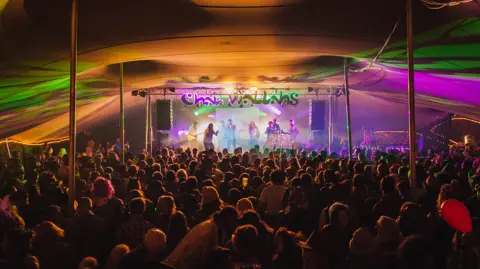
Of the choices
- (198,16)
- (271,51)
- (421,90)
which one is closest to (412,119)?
(198,16)

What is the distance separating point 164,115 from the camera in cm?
2136

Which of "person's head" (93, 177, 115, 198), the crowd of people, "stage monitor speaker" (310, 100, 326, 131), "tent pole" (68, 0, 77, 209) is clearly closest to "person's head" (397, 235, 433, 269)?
the crowd of people

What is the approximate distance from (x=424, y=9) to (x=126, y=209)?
244 inches

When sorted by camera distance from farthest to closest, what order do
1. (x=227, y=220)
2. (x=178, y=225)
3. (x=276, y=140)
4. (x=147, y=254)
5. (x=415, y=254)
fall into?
(x=276, y=140) < (x=227, y=220) < (x=178, y=225) < (x=147, y=254) < (x=415, y=254)

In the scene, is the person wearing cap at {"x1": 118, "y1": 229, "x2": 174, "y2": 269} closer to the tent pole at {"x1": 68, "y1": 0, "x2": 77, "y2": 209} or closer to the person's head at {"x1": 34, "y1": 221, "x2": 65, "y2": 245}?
the person's head at {"x1": 34, "y1": 221, "x2": 65, "y2": 245}

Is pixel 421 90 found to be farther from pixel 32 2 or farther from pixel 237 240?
pixel 237 240

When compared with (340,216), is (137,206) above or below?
above

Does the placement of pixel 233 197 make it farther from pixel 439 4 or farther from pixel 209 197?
pixel 439 4

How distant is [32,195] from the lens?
7156 mm

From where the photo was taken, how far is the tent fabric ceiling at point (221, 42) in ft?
29.1

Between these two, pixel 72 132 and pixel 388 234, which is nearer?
pixel 388 234

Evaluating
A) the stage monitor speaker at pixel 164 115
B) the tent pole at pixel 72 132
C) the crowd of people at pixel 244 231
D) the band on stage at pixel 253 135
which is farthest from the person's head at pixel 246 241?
the band on stage at pixel 253 135

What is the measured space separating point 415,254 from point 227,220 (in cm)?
196

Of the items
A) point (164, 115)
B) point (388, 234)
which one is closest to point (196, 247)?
point (388, 234)
